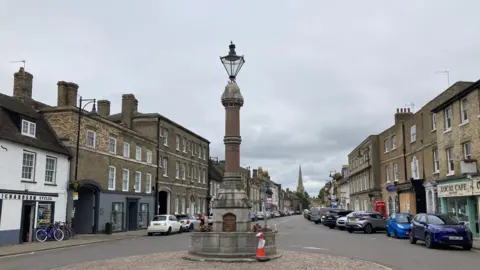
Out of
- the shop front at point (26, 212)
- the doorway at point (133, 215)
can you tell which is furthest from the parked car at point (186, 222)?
the shop front at point (26, 212)

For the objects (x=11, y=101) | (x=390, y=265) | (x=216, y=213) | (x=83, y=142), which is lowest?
(x=390, y=265)

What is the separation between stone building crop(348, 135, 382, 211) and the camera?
46562 millimetres

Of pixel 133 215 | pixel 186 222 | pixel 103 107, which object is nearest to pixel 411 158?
pixel 186 222

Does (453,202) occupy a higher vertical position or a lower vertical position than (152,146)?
lower

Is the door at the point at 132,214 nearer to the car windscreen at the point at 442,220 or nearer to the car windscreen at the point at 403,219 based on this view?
the car windscreen at the point at 403,219

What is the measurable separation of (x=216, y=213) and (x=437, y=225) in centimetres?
1038

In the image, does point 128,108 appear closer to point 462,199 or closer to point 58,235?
point 58,235

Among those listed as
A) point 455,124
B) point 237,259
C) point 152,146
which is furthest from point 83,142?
point 455,124

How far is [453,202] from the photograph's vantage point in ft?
91.9

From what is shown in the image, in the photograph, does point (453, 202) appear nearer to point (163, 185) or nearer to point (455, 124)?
point (455, 124)

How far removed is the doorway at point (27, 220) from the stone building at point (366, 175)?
107 feet

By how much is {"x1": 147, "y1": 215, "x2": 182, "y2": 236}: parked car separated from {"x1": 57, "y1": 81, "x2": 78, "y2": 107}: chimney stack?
960 centimetres

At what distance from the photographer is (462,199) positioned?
26.6 m

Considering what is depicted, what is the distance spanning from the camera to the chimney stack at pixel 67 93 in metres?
30.5
